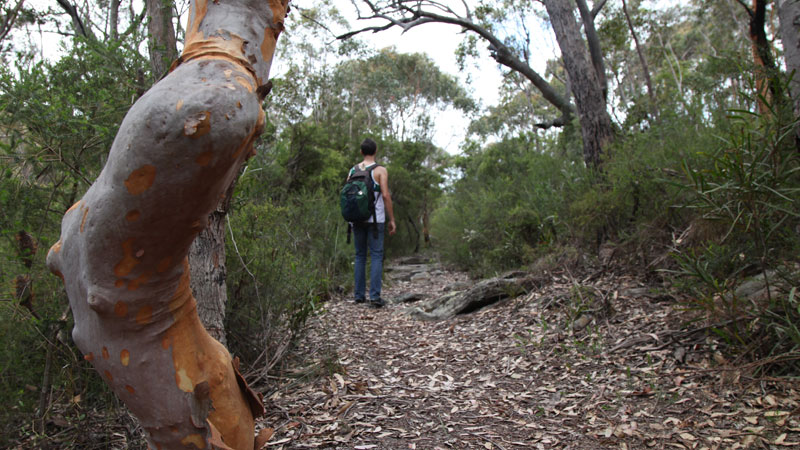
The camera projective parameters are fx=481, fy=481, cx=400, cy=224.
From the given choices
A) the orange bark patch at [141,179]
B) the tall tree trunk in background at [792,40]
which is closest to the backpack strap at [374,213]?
the tall tree trunk in background at [792,40]

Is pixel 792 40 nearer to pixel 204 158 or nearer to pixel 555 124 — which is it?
pixel 204 158

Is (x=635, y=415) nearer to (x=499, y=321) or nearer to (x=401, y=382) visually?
(x=401, y=382)

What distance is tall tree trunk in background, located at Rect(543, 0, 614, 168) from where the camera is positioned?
5.89 m

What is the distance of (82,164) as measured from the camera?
2.25m

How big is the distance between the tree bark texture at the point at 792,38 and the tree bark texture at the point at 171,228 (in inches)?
125

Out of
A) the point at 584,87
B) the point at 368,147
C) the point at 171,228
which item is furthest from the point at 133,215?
the point at 584,87

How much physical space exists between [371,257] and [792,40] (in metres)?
4.35

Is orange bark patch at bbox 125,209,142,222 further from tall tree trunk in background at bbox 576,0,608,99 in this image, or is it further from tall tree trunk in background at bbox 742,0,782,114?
tall tree trunk in background at bbox 576,0,608,99

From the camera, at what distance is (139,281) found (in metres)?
1.02

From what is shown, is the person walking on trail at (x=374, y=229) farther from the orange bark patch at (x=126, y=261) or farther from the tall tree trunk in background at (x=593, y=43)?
the orange bark patch at (x=126, y=261)

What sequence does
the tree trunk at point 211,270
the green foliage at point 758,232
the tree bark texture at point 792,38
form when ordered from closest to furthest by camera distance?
the tree trunk at point 211,270 → the green foliage at point 758,232 → the tree bark texture at point 792,38

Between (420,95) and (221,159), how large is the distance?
30.5 m

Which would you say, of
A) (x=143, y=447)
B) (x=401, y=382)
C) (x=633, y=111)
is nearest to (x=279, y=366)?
(x=401, y=382)

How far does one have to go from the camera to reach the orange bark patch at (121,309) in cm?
103
